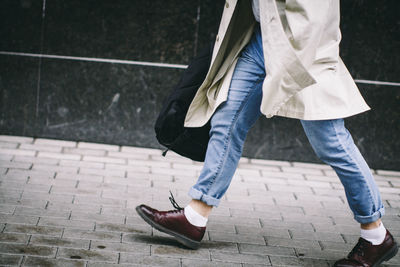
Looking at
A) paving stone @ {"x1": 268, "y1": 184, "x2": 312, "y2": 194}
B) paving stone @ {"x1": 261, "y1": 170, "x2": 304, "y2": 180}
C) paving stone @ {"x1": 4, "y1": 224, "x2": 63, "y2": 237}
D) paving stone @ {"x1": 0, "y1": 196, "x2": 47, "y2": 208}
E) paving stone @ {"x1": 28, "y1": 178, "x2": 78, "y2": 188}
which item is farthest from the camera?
paving stone @ {"x1": 261, "y1": 170, "x2": 304, "y2": 180}

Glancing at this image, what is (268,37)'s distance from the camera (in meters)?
3.22

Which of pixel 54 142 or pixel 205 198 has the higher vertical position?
pixel 205 198

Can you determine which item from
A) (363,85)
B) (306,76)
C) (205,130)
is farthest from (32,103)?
(306,76)

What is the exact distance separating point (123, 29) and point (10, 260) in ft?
9.12

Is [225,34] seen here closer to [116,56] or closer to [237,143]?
[237,143]

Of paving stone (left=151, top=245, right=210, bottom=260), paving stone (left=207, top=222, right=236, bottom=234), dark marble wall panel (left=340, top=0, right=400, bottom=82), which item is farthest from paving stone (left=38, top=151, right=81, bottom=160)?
dark marble wall panel (left=340, top=0, right=400, bottom=82)

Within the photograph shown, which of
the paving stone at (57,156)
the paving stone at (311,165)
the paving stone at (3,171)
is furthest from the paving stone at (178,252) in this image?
the paving stone at (311,165)

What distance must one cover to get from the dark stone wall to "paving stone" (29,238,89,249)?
2.19 m

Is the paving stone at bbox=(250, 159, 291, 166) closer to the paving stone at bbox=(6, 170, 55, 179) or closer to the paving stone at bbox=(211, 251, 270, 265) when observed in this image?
the paving stone at bbox=(6, 170, 55, 179)

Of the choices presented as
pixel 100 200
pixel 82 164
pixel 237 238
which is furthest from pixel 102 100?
pixel 237 238

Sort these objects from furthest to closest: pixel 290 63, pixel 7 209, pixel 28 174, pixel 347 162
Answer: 1. pixel 28 174
2. pixel 7 209
3. pixel 347 162
4. pixel 290 63

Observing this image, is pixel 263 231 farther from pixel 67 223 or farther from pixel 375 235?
pixel 67 223

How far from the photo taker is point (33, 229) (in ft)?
12.3

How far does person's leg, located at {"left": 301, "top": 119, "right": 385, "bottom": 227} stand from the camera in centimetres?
337
